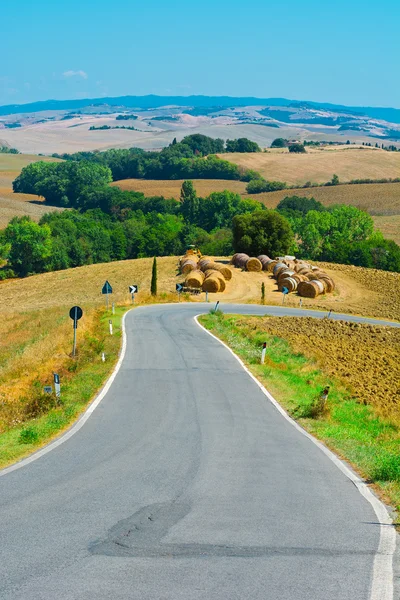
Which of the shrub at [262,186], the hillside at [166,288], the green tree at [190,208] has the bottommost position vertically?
the hillside at [166,288]

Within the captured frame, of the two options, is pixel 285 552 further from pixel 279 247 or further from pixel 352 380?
pixel 279 247

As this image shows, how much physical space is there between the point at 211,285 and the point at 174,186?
94.2m

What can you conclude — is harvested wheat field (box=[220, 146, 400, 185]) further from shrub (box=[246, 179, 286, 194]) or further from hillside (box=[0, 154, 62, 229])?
hillside (box=[0, 154, 62, 229])

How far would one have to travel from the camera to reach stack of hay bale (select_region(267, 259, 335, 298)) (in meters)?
56.9

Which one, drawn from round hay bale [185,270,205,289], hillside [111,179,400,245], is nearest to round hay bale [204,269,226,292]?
round hay bale [185,270,205,289]

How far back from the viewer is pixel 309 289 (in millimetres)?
56781

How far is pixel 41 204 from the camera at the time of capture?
458 ft

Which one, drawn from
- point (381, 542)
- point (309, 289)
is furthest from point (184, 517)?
point (309, 289)

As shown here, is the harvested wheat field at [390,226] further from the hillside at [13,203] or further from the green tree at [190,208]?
the hillside at [13,203]

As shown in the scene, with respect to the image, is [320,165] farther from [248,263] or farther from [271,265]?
[248,263]

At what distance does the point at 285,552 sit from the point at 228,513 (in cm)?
135

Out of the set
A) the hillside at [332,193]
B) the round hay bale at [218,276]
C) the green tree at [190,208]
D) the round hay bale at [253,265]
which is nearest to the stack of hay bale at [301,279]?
the round hay bale at [253,265]

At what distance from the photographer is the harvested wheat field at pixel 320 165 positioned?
154 meters

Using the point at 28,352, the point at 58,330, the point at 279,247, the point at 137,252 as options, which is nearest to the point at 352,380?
the point at 28,352
